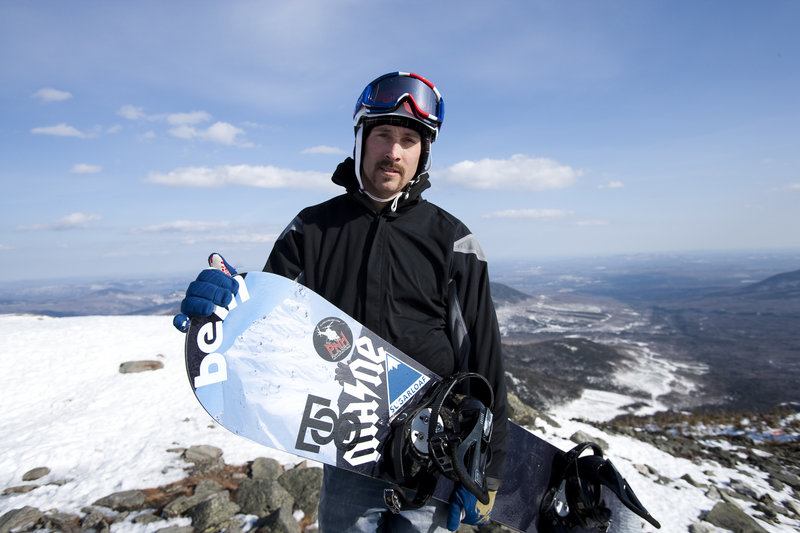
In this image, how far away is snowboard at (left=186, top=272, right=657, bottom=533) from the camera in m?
2.34

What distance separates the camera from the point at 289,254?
2436 millimetres

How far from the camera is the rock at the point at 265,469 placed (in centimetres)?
606

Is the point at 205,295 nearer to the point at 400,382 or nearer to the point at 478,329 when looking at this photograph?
the point at 400,382

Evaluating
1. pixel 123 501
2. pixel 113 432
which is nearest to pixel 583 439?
pixel 123 501

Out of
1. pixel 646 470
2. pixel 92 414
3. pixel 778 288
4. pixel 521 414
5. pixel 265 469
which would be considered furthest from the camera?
pixel 778 288

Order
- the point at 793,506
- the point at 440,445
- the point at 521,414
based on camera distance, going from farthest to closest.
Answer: the point at 521,414 < the point at 793,506 < the point at 440,445

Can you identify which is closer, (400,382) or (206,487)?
(400,382)

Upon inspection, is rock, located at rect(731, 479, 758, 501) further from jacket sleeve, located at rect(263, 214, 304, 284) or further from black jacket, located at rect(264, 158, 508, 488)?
jacket sleeve, located at rect(263, 214, 304, 284)

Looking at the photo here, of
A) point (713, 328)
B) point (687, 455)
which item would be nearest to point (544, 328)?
point (713, 328)

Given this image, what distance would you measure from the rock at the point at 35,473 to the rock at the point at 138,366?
569cm

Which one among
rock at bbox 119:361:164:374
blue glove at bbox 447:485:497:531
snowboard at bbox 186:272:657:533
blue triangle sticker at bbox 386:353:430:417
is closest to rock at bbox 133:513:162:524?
snowboard at bbox 186:272:657:533

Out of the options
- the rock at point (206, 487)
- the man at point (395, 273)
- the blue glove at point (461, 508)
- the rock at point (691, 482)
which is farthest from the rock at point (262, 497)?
the rock at point (691, 482)

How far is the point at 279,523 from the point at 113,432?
19.3 feet

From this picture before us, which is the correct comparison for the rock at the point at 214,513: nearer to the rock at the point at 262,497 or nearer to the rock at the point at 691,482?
the rock at the point at 262,497
